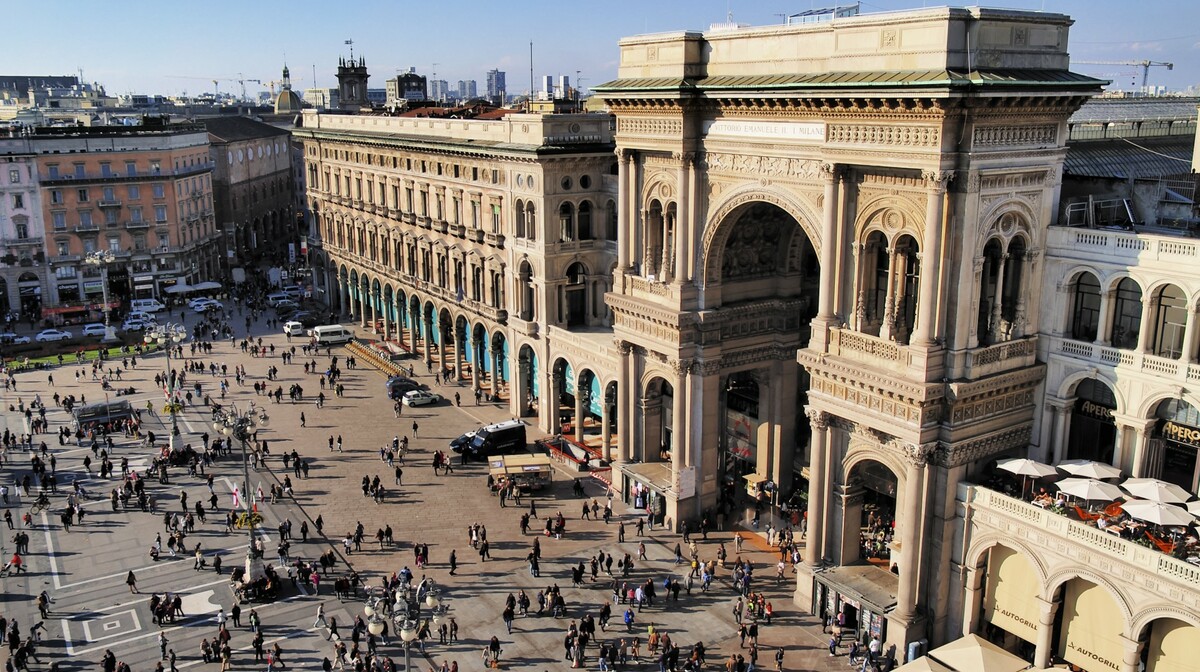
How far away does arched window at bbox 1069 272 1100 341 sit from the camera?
31.5m

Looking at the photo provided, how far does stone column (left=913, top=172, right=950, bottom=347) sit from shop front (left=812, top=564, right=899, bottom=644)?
924cm

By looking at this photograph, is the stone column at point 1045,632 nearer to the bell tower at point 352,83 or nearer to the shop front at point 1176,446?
the shop front at point 1176,446

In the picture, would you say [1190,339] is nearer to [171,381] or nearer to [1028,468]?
[1028,468]

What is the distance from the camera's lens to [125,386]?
67438 millimetres

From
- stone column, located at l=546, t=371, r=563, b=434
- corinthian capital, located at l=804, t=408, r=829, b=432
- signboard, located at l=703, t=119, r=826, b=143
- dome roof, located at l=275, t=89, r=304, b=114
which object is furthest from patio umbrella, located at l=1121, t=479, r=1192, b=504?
dome roof, located at l=275, t=89, r=304, b=114

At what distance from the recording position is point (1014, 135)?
3041 centimetres

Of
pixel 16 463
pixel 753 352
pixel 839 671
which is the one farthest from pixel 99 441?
pixel 839 671

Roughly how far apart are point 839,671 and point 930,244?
14.5 meters

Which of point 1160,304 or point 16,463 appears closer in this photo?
point 1160,304

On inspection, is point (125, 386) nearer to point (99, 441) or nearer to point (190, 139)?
point (99, 441)

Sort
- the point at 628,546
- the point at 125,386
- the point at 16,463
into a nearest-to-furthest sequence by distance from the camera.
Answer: the point at 628,546
the point at 16,463
the point at 125,386

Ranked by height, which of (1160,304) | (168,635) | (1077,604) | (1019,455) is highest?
(1160,304)

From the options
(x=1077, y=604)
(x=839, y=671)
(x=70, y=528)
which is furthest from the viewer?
(x=70, y=528)

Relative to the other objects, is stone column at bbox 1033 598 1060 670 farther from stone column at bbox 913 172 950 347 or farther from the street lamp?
the street lamp
